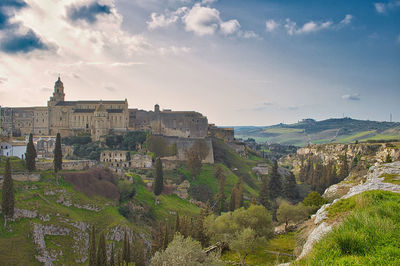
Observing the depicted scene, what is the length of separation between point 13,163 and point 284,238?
36.3 metres

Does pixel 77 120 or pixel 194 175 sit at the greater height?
pixel 77 120

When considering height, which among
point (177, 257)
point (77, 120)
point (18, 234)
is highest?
point (77, 120)

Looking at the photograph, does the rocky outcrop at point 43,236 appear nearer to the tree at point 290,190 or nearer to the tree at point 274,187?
the tree at point 274,187

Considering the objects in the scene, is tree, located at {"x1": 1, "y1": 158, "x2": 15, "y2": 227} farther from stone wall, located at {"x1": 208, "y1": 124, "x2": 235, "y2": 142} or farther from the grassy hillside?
stone wall, located at {"x1": 208, "y1": 124, "x2": 235, "y2": 142}

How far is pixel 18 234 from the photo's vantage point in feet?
96.7

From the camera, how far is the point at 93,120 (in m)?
66.5

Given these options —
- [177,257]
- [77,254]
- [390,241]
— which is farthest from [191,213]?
[390,241]

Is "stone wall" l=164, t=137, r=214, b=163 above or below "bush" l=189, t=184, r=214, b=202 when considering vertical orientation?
above

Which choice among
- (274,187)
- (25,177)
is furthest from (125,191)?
(274,187)

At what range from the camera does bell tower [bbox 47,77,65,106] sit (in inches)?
2939

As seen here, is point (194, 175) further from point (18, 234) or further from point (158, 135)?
point (18, 234)

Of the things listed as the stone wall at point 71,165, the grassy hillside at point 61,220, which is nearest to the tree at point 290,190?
the grassy hillside at point 61,220

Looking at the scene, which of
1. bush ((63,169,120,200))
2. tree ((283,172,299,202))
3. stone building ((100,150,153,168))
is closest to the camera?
bush ((63,169,120,200))

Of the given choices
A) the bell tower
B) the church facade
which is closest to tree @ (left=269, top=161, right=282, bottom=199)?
the church facade
